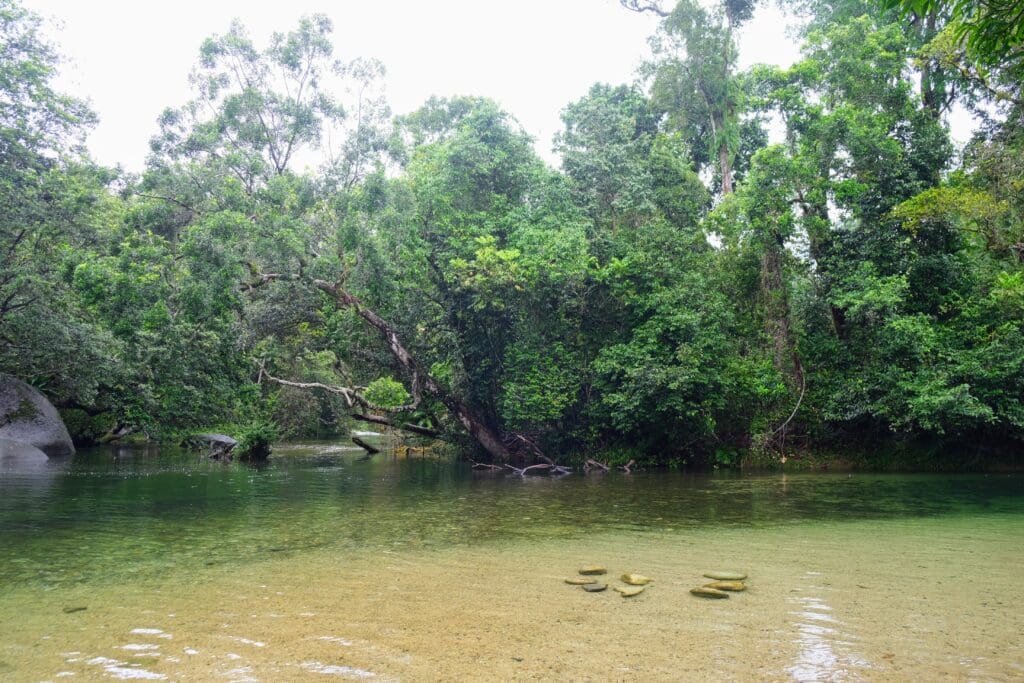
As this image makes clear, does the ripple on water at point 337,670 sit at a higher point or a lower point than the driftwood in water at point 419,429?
lower

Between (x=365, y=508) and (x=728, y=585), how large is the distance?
6997 millimetres

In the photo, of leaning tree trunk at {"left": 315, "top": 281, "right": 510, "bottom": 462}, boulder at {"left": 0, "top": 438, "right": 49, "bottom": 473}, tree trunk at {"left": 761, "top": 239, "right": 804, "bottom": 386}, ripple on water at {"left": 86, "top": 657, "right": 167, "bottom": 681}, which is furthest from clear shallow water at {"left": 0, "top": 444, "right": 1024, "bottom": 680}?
tree trunk at {"left": 761, "top": 239, "right": 804, "bottom": 386}

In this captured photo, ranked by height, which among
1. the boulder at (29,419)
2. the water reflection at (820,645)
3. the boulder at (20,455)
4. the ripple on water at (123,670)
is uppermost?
the boulder at (29,419)

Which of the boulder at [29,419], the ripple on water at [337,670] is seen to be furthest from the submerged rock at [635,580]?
the boulder at [29,419]

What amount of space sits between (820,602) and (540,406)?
12915 mm

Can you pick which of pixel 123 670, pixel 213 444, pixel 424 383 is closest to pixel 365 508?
pixel 123 670

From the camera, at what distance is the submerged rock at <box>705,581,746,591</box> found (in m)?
6.11

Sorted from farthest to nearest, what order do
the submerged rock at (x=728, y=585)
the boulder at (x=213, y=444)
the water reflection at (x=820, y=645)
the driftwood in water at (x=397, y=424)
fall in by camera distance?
the boulder at (x=213, y=444) < the driftwood in water at (x=397, y=424) < the submerged rock at (x=728, y=585) < the water reflection at (x=820, y=645)

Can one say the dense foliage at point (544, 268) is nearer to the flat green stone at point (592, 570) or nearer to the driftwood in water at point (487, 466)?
the driftwood in water at point (487, 466)

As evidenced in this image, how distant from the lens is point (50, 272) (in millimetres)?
16734

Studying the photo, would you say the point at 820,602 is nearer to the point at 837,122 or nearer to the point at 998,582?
the point at 998,582

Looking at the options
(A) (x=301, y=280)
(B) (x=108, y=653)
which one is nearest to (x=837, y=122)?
(A) (x=301, y=280)

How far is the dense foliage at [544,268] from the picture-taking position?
16656mm

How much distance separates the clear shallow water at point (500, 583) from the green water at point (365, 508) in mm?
65
